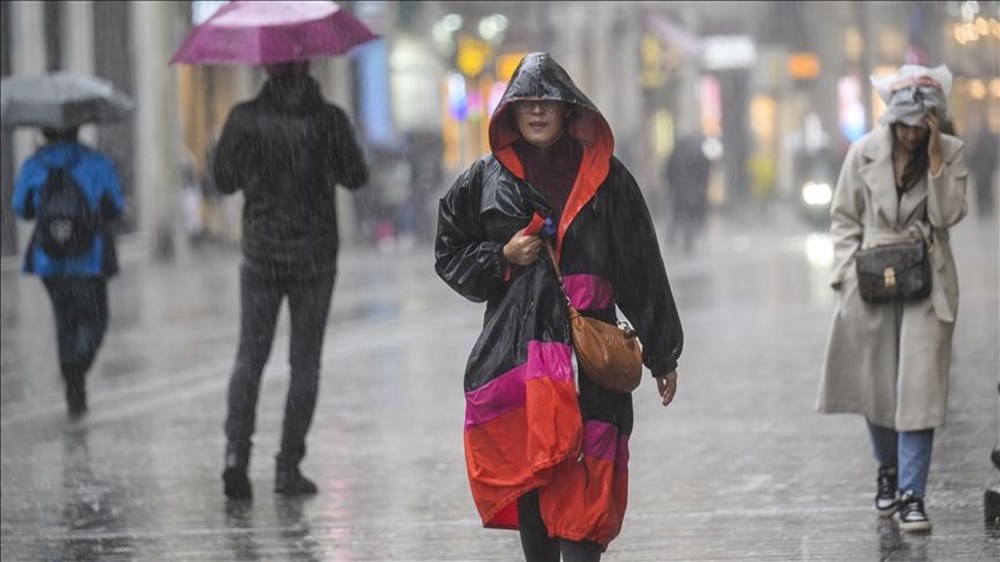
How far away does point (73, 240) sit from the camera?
42.9 feet

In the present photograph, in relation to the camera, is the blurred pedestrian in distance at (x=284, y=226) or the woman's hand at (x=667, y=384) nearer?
the woman's hand at (x=667, y=384)

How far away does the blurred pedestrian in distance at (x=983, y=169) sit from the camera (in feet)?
140

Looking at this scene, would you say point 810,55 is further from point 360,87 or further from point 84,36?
point 84,36

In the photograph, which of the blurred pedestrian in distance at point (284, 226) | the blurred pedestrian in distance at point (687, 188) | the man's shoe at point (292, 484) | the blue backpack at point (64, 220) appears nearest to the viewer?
the blurred pedestrian in distance at point (284, 226)

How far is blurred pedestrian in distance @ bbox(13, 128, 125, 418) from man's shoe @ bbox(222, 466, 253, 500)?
3.62 m

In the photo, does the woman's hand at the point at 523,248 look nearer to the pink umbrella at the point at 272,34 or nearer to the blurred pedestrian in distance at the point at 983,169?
the pink umbrella at the point at 272,34

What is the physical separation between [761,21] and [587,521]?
56984 mm

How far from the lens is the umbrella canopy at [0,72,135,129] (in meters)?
13.4

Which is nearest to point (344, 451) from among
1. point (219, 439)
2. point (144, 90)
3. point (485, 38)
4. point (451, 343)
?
point (219, 439)

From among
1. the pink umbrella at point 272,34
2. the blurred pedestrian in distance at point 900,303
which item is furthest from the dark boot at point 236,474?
the blurred pedestrian in distance at point 900,303

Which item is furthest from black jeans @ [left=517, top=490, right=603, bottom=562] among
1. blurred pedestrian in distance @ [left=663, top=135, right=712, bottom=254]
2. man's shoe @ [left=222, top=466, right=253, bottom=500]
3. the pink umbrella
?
blurred pedestrian in distance @ [left=663, top=135, right=712, bottom=254]

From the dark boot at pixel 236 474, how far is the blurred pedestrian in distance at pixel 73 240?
11.9ft

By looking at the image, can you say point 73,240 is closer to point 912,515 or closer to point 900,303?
point 900,303

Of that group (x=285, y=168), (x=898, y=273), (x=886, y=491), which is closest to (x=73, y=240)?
(x=285, y=168)
